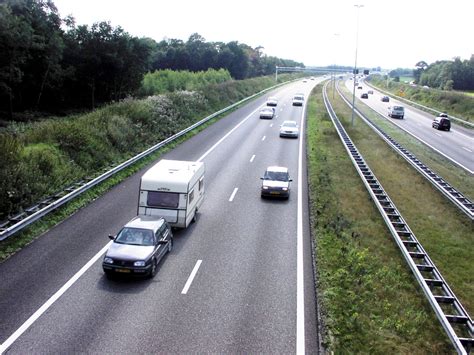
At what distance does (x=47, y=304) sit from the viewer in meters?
13.3

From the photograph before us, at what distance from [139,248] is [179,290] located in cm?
204

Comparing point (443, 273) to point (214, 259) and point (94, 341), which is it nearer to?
point (214, 259)

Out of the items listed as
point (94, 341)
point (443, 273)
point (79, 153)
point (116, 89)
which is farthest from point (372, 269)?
point (116, 89)

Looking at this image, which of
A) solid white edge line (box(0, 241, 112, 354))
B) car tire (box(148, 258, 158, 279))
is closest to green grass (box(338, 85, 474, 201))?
car tire (box(148, 258, 158, 279))

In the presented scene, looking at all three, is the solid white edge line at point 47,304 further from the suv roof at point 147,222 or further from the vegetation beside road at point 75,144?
the vegetation beside road at point 75,144

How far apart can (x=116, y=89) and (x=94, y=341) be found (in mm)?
64350

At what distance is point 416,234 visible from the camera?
20516 mm

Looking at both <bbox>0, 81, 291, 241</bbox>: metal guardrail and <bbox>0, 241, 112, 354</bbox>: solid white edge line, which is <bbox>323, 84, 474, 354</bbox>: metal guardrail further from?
<bbox>0, 81, 291, 241</bbox>: metal guardrail

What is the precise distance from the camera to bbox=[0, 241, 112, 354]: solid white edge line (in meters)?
11.6

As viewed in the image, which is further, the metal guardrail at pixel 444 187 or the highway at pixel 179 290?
the metal guardrail at pixel 444 187

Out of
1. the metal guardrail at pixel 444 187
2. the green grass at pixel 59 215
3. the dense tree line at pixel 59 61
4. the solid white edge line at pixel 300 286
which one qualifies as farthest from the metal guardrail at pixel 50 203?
the dense tree line at pixel 59 61

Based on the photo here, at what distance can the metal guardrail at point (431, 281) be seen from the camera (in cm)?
1235

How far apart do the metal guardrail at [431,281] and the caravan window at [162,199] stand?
29.3 feet

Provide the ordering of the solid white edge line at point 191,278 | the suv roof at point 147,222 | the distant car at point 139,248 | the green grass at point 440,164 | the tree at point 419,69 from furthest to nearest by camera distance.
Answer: the tree at point 419,69
the green grass at point 440,164
the suv roof at point 147,222
the distant car at point 139,248
the solid white edge line at point 191,278
